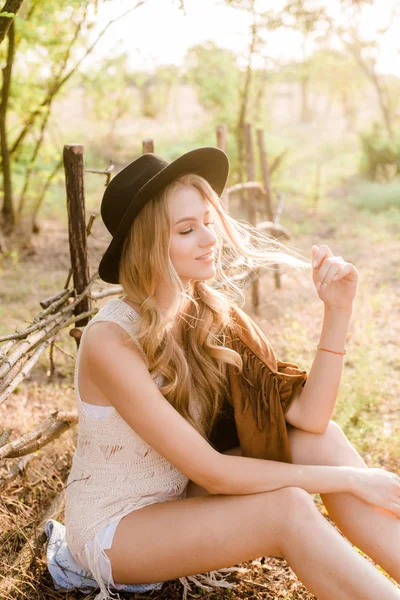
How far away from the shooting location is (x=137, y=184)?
2.03 meters

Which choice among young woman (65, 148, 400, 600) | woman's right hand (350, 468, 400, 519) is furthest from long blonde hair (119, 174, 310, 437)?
woman's right hand (350, 468, 400, 519)

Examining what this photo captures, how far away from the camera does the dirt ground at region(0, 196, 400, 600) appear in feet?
7.83

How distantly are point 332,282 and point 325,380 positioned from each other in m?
0.35

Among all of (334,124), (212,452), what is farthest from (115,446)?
(334,124)

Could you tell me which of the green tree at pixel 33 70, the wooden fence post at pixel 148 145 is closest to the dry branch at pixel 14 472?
the wooden fence post at pixel 148 145

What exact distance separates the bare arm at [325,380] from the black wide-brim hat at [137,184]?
661 mm

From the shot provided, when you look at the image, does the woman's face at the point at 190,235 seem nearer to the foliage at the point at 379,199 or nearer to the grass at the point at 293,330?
the grass at the point at 293,330

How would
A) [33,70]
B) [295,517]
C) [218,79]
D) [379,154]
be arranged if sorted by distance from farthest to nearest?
[379,154], [218,79], [33,70], [295,517]

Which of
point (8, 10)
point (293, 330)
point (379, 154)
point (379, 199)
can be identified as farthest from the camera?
point (379, 154)

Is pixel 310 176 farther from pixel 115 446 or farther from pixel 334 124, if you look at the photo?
pixel 334 124

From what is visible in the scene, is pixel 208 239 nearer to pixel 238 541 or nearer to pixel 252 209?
pixel 238 541

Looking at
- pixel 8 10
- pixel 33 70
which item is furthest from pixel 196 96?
pixel 8 10

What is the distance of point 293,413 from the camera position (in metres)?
2.24

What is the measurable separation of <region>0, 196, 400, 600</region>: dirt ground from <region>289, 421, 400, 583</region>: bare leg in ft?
1.49
